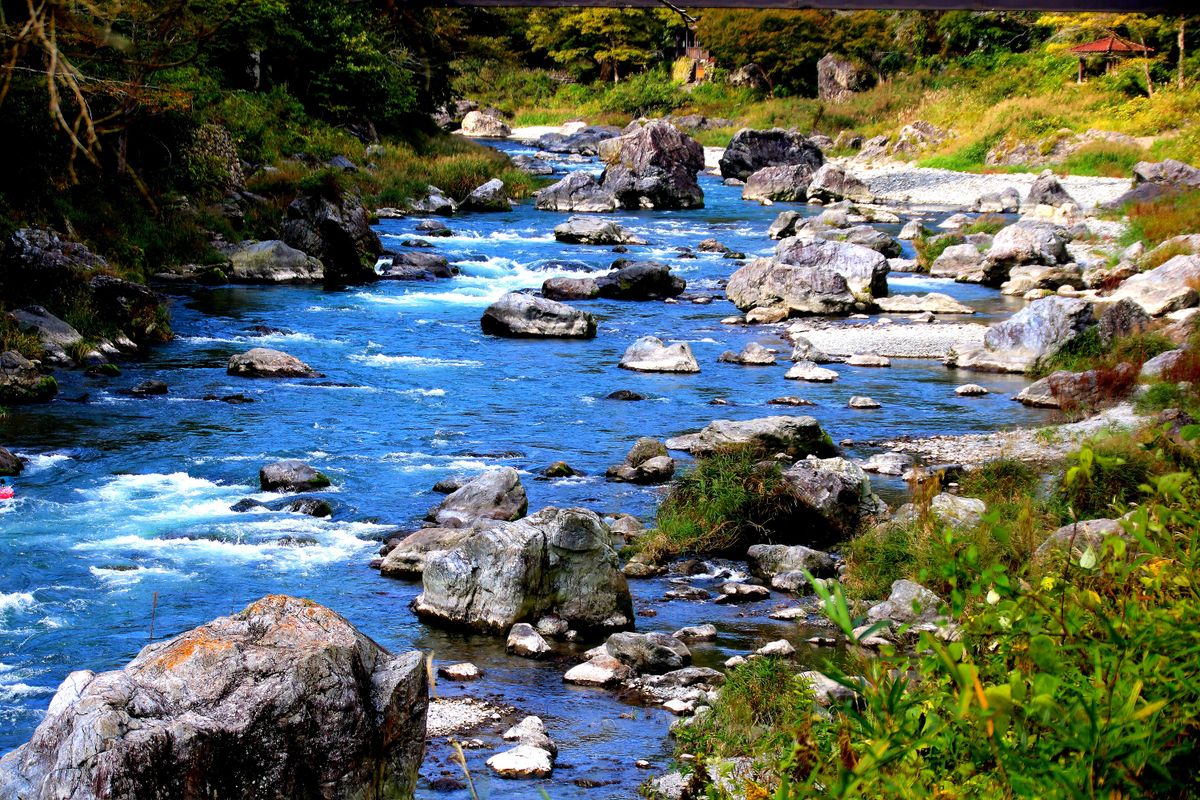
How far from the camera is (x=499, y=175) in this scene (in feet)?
127

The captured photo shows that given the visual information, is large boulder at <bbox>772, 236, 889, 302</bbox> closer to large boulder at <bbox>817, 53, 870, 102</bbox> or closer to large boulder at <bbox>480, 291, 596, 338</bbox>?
large boulder at <bbox>480, 291, 596, 338</bbox>

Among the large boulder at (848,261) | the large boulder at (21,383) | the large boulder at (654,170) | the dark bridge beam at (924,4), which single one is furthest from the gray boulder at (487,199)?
the dark bridge beam at (924,4)

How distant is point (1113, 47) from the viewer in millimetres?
44875

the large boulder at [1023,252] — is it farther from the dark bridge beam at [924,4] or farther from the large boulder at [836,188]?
the dark bridge beam at [924,4]

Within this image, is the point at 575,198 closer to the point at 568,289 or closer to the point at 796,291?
the point at 568,289

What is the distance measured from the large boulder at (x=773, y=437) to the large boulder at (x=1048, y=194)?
22239mm

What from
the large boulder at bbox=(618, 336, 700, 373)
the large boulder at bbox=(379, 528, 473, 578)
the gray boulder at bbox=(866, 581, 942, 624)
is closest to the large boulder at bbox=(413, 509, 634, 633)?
the large boulder at bbox=(379, 528, 473, 578)

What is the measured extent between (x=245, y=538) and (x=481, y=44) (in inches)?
1301

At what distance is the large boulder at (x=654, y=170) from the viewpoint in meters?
37.6

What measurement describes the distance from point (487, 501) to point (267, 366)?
737 centimetres

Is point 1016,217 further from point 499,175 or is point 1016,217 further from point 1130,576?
point 1130,576

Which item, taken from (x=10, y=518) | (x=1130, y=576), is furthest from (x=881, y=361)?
(x=1130, y=576)

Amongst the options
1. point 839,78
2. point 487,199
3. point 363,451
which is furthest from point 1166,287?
point 839,78

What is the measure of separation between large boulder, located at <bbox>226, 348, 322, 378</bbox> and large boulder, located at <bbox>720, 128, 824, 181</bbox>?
31653 mm
